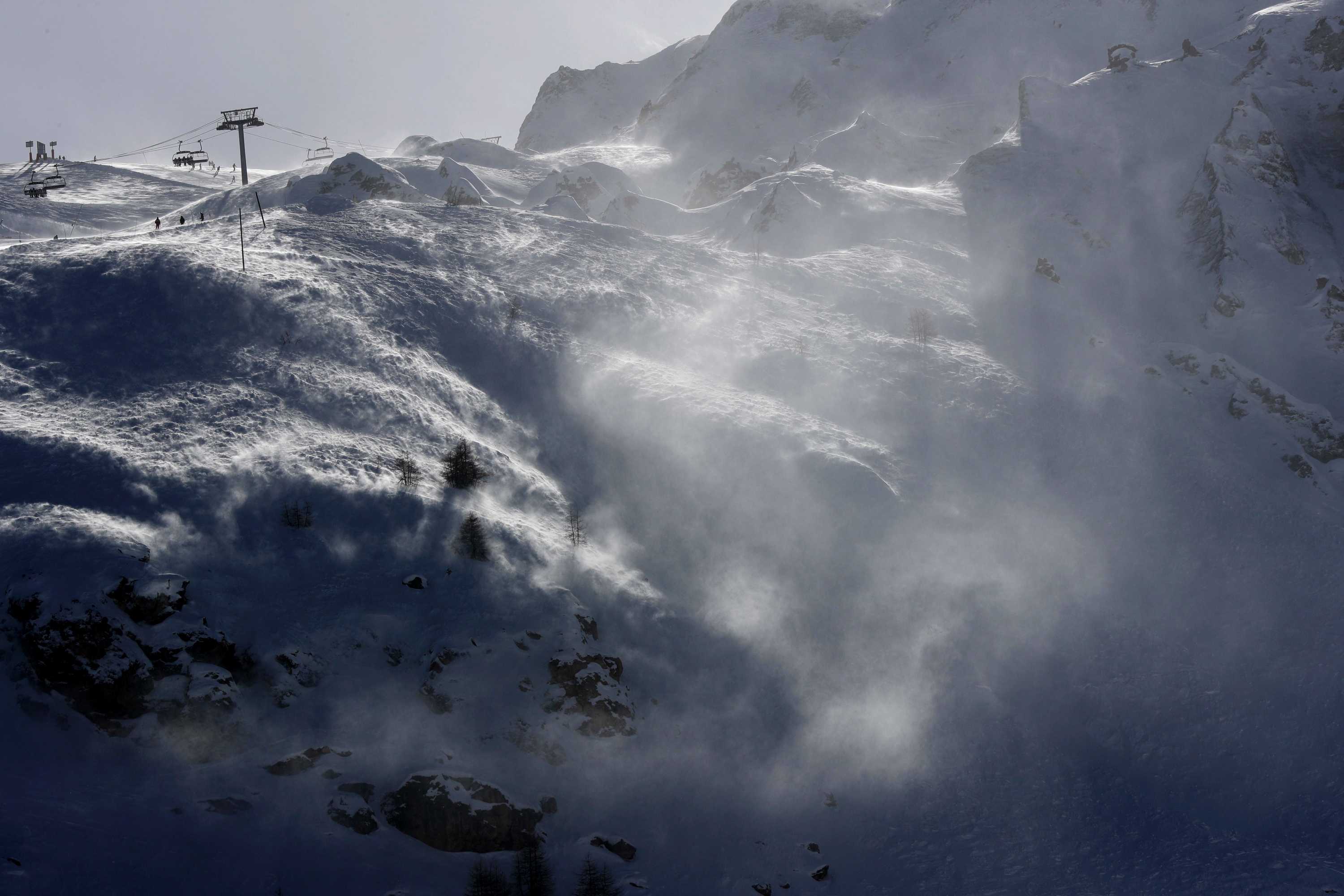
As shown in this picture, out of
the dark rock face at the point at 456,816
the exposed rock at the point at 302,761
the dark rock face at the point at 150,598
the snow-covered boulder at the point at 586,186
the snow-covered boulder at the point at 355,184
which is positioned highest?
the snow-covered boulder at the point at 586,186

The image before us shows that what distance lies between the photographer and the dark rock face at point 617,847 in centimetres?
2627

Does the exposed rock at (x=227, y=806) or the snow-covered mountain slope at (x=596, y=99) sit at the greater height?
the snow-covered mountain slope at (x=596, y=99)

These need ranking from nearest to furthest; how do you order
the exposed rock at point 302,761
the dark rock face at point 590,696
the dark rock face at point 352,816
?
A: 1. the dark rock face at point 352,816
2. the exposed rock at point 302,761
3. the dark rock face at point 590,696

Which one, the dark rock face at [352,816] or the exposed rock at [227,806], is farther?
the dark rock face at [352,816]

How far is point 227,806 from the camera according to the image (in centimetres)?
2434

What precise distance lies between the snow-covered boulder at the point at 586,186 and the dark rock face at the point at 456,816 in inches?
2246

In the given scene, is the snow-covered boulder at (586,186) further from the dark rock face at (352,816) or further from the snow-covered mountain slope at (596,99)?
the dark rock face at (352,816)

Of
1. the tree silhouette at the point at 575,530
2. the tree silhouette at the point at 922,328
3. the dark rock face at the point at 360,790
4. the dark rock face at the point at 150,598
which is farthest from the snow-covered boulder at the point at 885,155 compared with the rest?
the dark rock face at the point at 360,790

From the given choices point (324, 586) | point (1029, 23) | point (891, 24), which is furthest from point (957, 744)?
point (891, 24)

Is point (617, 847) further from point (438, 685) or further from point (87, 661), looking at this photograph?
point (87, 661)

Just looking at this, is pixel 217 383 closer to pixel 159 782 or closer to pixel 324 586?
pixel 324 586

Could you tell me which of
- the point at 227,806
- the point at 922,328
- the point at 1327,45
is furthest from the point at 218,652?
the point at 1327,45

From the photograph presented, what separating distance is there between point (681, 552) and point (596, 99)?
342ft

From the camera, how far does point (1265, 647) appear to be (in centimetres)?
3578
